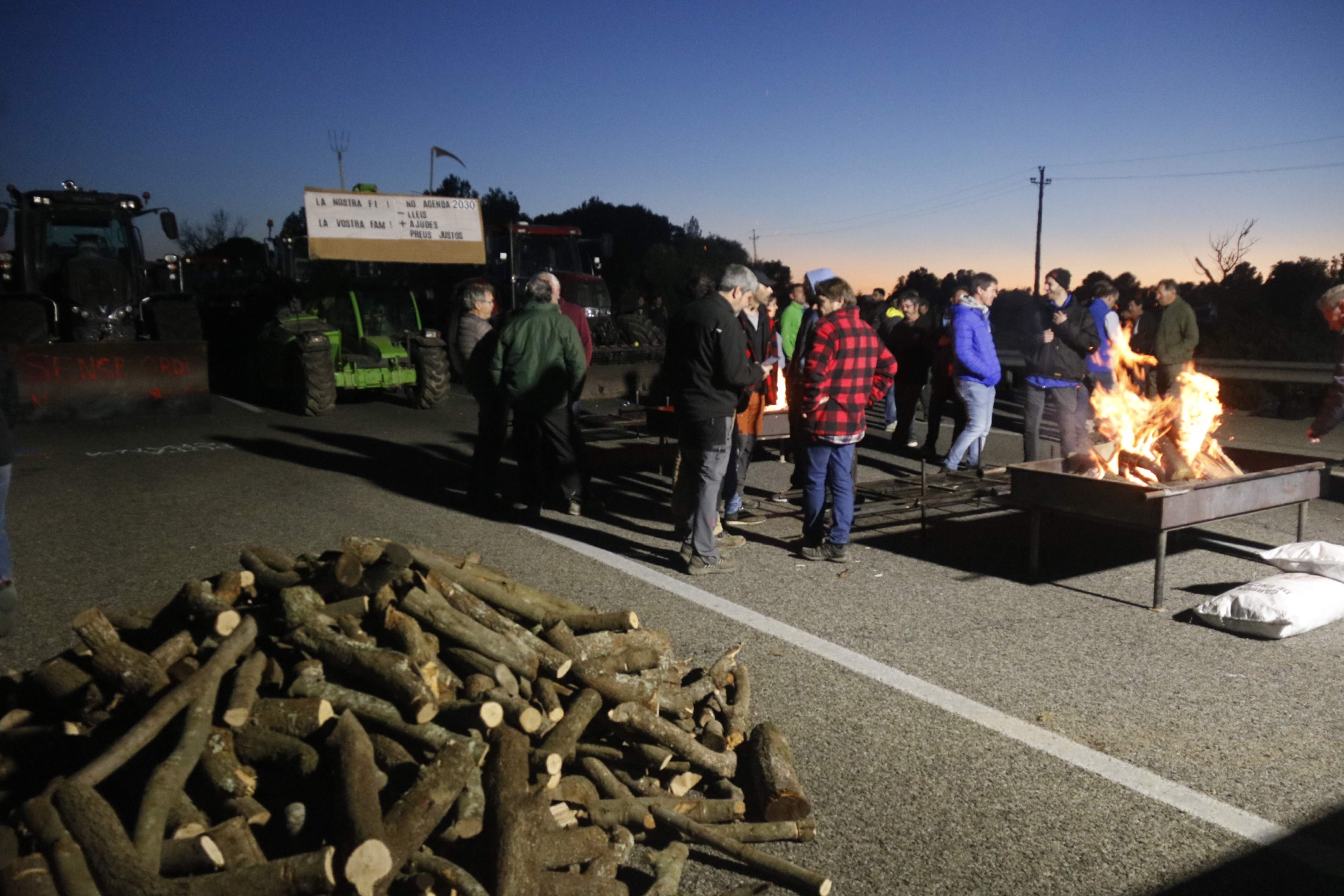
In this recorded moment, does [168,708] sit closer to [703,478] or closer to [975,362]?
[703,478]

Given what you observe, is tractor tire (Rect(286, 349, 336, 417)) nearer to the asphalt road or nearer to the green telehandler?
the green telehandler

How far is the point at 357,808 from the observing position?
292 centimetres

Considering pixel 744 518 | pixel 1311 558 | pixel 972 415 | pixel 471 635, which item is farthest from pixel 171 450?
pixel 1311 558

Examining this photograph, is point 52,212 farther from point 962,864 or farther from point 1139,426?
point 962,864

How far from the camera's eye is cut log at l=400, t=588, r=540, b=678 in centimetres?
386

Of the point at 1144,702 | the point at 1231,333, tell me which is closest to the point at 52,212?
the point at 1144,702

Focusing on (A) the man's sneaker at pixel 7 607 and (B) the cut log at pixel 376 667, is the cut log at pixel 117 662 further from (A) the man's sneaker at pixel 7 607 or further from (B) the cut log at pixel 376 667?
(A) the man's sneaker at pixel 7 607

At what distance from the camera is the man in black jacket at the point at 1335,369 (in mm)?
7438

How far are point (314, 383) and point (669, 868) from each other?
1302cm

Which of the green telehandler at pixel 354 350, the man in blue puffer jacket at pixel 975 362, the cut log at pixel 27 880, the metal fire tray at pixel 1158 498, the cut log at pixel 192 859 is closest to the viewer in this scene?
the cut log at pixel 27 880

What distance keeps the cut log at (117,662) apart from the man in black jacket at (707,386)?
3.64 m

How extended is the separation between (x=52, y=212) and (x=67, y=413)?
3754mm

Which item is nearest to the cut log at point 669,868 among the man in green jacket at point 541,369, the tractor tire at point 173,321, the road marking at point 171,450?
the man in green jacket at point 541,369

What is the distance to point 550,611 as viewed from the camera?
4457 mm
